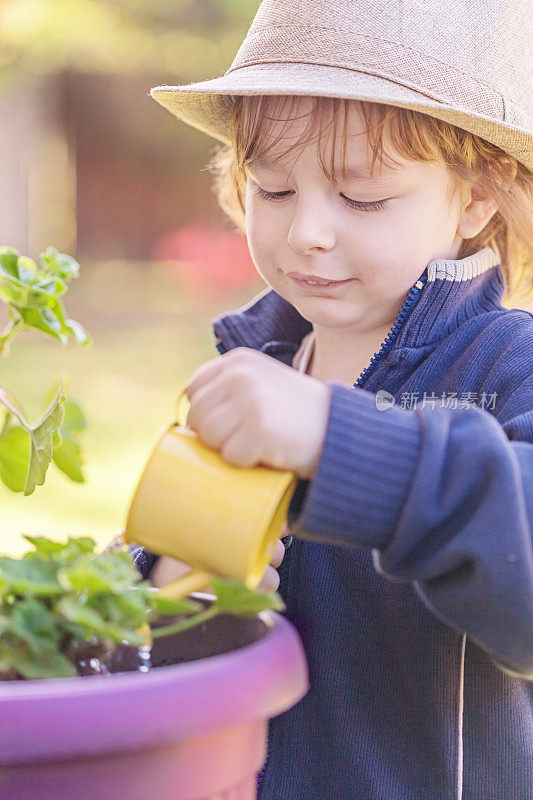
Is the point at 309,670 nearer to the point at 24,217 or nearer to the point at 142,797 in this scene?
the point at 142,797

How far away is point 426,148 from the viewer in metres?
1.12

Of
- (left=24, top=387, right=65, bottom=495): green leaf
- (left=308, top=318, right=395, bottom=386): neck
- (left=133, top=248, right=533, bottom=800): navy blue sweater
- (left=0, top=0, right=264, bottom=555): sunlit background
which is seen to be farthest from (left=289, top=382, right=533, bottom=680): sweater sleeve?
(left=0, top=0, right=264, bottom=555): sunlit background

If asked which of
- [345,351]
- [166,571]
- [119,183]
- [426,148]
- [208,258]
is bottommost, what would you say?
[208,258]

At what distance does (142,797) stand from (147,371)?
497 centimetres

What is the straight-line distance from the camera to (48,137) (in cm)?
699

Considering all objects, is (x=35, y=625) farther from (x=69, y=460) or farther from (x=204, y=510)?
(x=69, y=460)

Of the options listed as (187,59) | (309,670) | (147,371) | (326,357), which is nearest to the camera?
(309,670)

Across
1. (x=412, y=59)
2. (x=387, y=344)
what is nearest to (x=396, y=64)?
(x=412, y=59)

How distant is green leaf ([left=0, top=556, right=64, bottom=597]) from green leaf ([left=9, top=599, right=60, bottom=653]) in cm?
1

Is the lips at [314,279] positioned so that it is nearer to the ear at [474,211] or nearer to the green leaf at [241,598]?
the ear at [474,211]

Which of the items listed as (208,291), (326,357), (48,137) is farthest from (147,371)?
(326,357)

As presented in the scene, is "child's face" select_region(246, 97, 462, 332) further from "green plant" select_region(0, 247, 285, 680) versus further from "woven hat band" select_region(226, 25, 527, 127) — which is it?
"green plant" select_region(0, 247, 285, 680)

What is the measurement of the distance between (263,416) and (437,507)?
14 centimetres

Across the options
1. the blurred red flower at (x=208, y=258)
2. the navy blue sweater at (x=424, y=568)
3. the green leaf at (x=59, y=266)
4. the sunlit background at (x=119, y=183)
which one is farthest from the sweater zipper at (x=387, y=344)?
the blurred red flower at (x=208, y=258)
